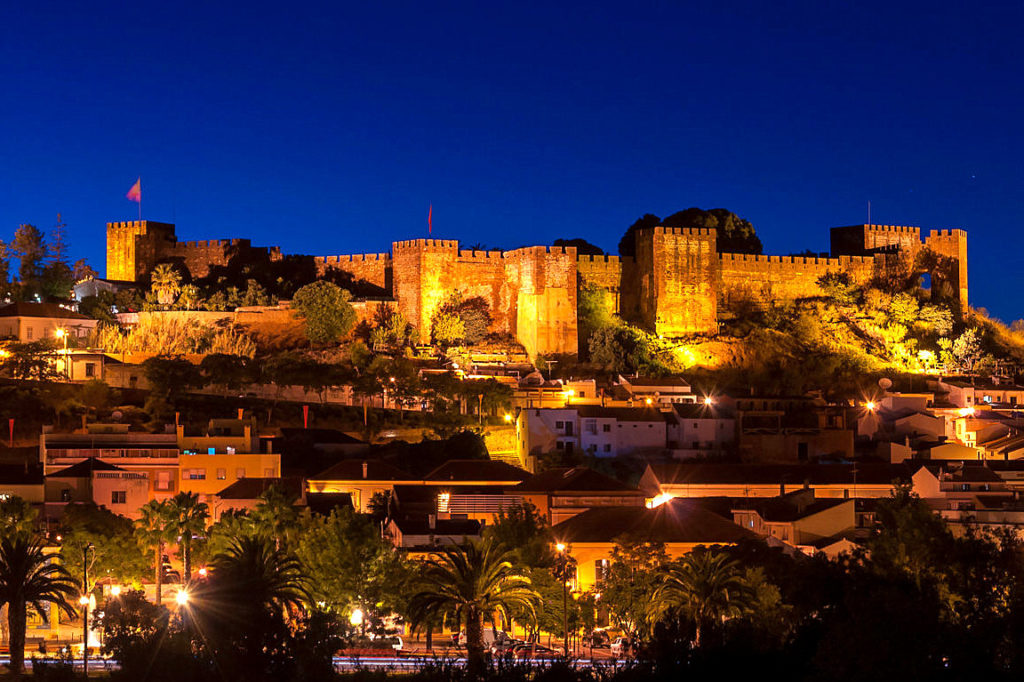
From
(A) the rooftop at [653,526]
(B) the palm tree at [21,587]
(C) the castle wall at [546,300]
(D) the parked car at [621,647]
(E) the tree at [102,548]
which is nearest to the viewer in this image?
(B) the palm tree at [21,587]

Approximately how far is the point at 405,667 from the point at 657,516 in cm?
1217

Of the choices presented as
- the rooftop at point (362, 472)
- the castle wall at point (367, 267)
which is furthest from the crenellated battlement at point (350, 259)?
the rooftop at point (362, 472)

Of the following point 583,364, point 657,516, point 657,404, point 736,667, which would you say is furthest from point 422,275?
point 736,667

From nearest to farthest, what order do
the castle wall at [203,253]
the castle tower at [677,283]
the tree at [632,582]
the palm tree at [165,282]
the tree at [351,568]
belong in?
the tree at [632,582]
the tree at [351,568]
the castle tower at [677,283]
the palm tree at [165,282]
the castle wall at [203,253]

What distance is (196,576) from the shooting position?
4044 centimetres

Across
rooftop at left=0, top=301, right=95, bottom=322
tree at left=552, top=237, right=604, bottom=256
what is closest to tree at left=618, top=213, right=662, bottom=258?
tree at left=552, top=237, right=604, bottom=256

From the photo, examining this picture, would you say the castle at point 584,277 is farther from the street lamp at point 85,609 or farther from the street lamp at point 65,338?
the street lamp at point 85,609

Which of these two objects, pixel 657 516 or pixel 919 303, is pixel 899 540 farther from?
pixel 919 303

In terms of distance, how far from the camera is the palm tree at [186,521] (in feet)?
135

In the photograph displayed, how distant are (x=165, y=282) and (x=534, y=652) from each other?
133ft

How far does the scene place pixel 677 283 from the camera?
2707 inches

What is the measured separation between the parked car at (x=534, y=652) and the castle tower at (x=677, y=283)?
32.7 metres

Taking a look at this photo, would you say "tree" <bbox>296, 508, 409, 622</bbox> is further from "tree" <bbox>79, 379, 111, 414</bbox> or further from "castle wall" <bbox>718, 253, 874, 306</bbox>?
"castle wall" <bbox>718, 253, 874, 306</bbox>

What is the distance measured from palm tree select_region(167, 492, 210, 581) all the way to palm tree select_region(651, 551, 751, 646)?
12420 millimetres
